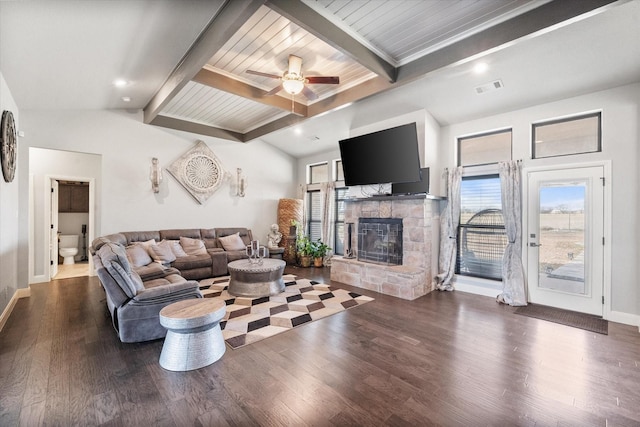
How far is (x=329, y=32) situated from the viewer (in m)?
2.84

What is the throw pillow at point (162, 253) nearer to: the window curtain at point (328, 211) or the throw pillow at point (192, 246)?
the throw pillow at point (192, 246)

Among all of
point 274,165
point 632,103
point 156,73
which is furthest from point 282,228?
point 632,103

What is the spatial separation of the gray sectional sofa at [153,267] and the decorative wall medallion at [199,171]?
0.90m

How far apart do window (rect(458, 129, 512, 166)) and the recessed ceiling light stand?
4.63ft

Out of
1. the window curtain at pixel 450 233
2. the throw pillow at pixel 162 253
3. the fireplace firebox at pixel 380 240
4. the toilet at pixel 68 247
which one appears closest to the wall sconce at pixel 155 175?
the throw pillow at pixel 162 253

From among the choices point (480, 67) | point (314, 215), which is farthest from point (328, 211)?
point (480, 67)

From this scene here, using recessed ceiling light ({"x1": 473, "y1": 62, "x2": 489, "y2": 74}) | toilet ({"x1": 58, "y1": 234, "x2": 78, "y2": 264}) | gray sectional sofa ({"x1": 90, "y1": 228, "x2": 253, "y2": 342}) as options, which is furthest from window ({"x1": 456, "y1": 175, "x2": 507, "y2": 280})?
toilet ({"x1": 58, "y1": 234, "x2": 78, "y2": 264})

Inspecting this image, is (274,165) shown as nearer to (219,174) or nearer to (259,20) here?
(219,174)

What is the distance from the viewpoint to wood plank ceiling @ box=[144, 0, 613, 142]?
260cm

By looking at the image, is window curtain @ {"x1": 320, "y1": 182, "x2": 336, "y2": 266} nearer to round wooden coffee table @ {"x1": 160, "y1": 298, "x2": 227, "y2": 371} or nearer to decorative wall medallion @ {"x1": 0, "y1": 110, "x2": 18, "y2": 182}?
round wooden coffee table @ {"x1": 160, "y1": 298, "x2": 227, "y2": 371}

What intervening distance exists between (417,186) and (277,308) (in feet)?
9.80

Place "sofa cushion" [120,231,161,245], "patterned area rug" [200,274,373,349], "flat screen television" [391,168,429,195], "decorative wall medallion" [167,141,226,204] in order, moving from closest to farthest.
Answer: "patterned area rug" [200,274,373,349] → "flat screen television" [391,168,429,195] → "sofa cushion" [120,231,161,245] → "decorative wall medallion" [167,141,226,204]

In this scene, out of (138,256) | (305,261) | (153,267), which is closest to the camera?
(153,267)

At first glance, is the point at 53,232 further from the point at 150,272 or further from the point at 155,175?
the point at 150,272
